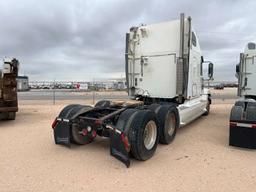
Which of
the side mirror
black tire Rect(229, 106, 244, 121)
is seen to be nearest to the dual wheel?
black tire Rect(229, 106, 244, 121)

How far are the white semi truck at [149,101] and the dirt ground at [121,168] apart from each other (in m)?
0.34

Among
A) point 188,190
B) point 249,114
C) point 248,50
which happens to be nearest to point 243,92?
point 248,50

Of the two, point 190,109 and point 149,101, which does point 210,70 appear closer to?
point 190,109

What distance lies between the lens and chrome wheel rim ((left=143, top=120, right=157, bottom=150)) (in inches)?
200

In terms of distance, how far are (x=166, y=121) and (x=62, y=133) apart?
2.48 m

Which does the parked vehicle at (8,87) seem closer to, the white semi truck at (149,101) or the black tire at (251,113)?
the white semi truck at (149,101)

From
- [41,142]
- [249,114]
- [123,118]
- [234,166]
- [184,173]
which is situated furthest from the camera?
[41,142]

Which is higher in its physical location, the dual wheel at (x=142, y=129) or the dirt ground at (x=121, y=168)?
the dual wheel at (x=142, y=129)

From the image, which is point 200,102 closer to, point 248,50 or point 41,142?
point 248,50

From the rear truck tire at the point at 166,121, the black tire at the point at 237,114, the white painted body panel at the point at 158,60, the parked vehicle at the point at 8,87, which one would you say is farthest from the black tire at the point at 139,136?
the parked vehicle at the point at 8,87

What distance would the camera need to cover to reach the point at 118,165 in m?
4.57

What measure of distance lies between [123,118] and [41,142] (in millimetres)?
2700

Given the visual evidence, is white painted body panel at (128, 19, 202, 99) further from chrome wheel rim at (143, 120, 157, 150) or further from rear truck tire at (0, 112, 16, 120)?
rear truck tire at (0, 112, 16, 120)

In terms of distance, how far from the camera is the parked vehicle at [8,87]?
29.2 feet
